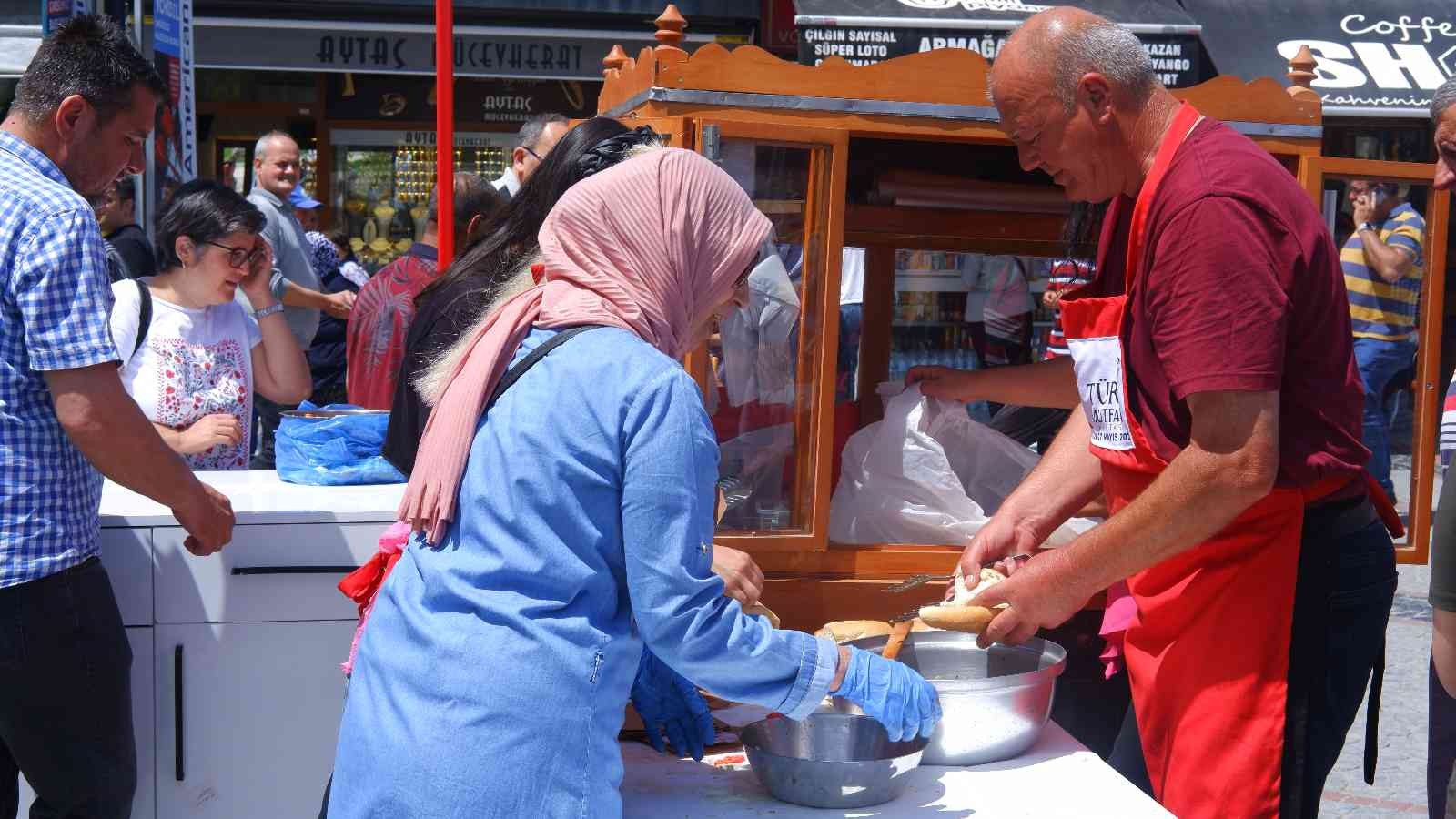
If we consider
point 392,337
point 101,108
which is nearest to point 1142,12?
point 392,337

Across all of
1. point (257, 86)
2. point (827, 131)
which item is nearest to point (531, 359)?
point (827, 131)

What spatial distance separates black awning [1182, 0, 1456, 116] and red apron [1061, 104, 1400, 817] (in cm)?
648

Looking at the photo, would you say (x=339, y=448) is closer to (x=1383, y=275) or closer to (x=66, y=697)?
(x=66, y=697)

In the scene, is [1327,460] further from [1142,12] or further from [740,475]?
[1142,12]

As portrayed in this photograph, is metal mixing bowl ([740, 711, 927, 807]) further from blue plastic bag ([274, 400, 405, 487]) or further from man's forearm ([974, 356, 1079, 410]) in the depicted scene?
blue plastic bag ([274, 400, 405, 487])

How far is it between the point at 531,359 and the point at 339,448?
5.89 ft

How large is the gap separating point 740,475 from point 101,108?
1363 millimetres

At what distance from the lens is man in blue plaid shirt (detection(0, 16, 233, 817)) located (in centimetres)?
220

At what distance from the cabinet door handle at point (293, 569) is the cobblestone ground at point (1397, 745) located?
8.77 feet

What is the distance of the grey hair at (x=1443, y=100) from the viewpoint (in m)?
2.12

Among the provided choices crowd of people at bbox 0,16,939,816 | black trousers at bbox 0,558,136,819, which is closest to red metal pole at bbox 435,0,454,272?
crowd of people at bbox 0,16,939,816

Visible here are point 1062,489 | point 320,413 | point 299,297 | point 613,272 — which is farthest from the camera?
point 299,297

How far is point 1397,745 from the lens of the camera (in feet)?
14.0

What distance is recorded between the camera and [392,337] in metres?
4.17
